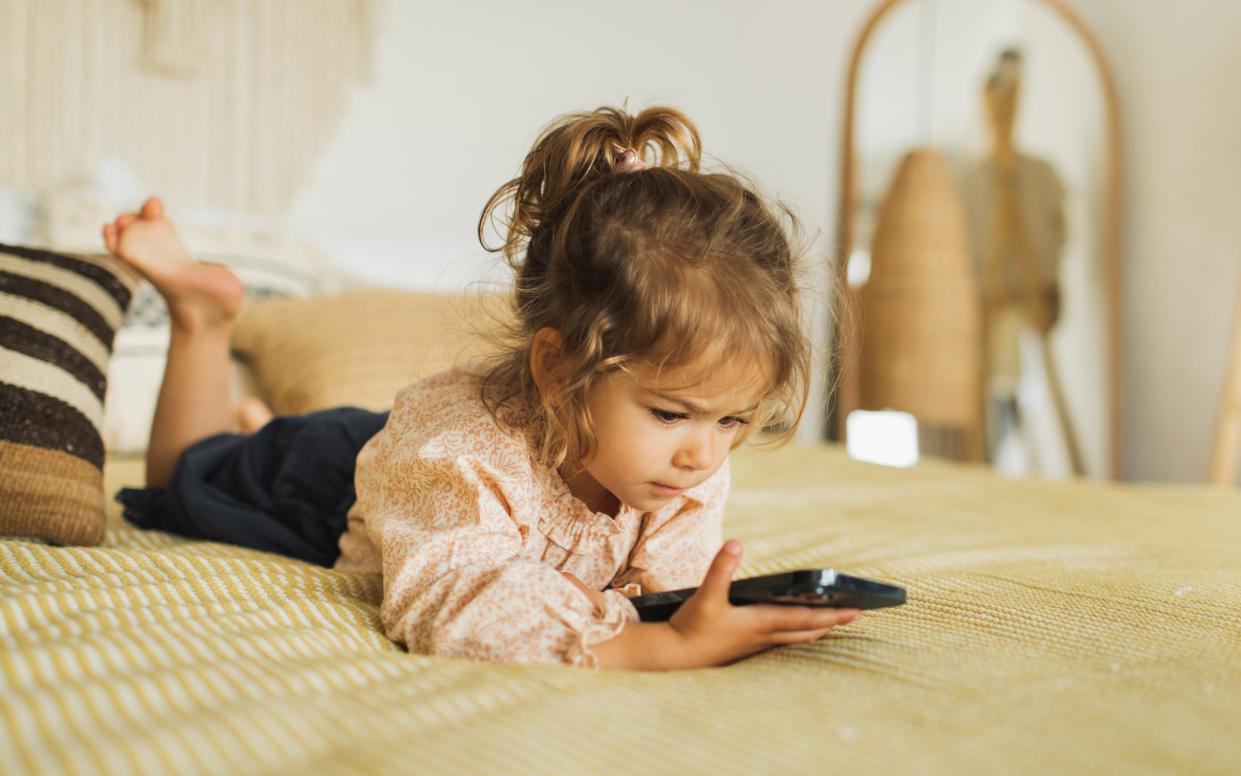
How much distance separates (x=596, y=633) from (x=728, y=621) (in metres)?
0.09

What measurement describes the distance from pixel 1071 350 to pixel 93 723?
8.95ft

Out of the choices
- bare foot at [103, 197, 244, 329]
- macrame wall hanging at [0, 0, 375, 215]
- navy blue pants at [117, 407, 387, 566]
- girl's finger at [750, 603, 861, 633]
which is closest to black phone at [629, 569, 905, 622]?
girl's finger at [750, 603, 861, 633]

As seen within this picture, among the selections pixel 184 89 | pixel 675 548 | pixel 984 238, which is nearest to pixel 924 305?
pixel 984 238

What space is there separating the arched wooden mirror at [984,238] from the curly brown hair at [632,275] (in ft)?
6.37

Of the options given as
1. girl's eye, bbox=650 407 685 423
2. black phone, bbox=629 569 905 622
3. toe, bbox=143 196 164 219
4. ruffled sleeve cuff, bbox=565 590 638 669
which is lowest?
ruffled sleeve cuff, bbox=565 590 638 669

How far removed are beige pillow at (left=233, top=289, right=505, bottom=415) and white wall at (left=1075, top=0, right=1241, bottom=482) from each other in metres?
1.99

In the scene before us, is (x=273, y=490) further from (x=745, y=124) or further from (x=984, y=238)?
(x=984, y=238)

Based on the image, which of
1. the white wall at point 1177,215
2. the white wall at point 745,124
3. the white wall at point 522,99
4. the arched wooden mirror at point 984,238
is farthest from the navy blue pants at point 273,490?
the white wall at point 1177,215

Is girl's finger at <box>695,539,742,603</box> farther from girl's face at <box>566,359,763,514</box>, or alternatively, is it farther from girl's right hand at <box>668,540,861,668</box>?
girl's face at <box>566,359,763,514</box>

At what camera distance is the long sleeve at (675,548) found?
931 millimetres

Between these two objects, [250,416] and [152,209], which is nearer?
[152,209]

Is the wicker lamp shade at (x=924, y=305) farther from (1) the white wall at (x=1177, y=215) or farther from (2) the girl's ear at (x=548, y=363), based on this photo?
(2) the girl's ear at (x=548, y=363)

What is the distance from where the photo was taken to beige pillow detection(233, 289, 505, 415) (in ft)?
4.97

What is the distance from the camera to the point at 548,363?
2.81ft
